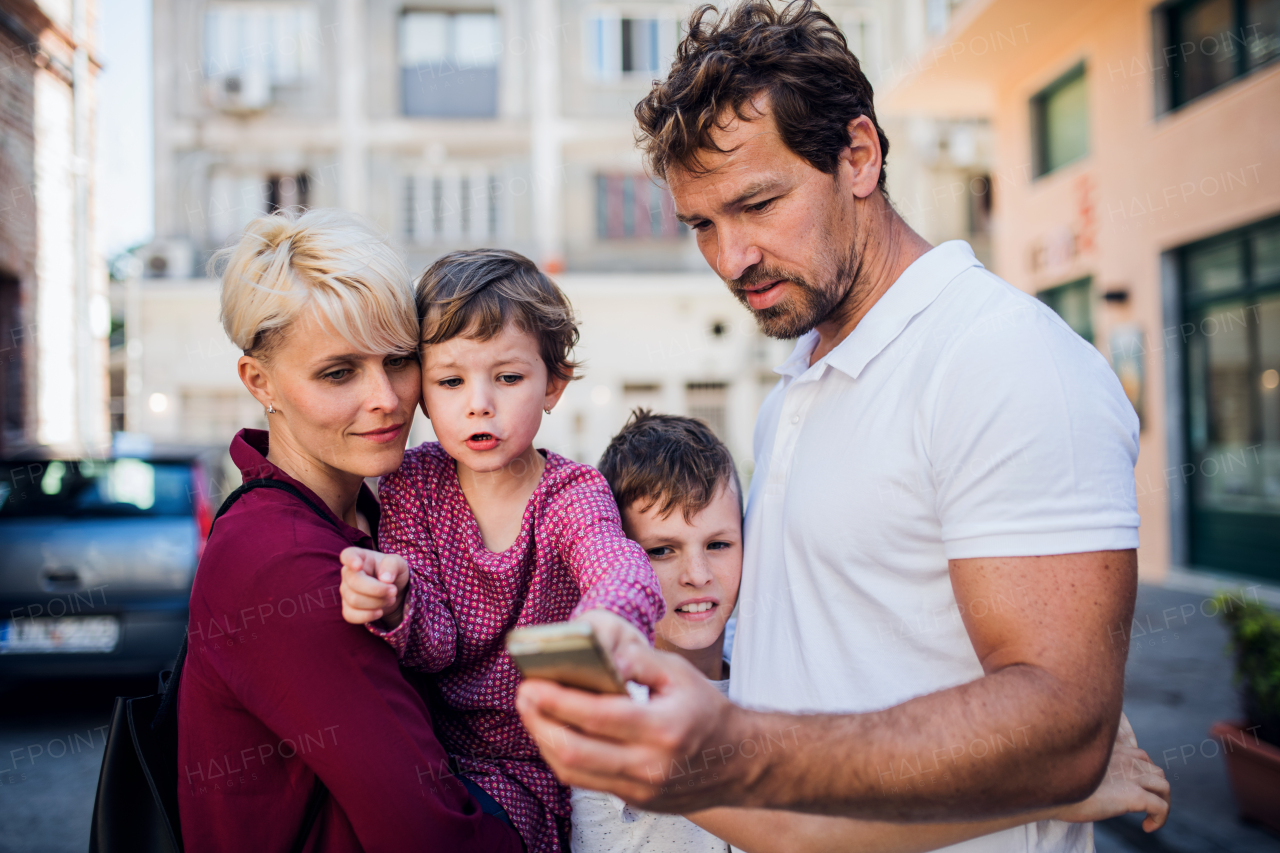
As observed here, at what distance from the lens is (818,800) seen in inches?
44.0

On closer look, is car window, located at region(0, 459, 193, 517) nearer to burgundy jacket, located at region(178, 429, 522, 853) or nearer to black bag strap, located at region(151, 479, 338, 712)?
black bag strap, located at region(151, 479, 338, 712)

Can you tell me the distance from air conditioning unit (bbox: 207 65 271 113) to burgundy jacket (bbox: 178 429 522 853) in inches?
768

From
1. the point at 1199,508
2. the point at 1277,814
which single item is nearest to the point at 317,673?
the point at 1277,814

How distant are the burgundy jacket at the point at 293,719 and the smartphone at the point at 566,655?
534 mm

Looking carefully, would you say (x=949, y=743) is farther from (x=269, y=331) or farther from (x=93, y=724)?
(x=93, y=724)

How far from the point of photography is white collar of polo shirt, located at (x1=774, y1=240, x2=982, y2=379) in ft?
5.18

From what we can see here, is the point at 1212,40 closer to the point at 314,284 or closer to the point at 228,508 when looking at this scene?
the point at 314,284

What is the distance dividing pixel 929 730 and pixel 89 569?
5547 millimetres

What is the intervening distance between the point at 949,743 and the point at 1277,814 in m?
3.75

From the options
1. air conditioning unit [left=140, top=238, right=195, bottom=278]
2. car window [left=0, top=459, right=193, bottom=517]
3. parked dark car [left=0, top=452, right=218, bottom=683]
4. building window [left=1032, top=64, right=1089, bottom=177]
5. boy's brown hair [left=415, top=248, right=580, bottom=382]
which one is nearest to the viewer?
boy's brown hair [left=415, top=248, right=580, bottom=382]

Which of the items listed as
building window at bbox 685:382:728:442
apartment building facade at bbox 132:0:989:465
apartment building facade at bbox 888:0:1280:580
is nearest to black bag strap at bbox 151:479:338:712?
apartment building facade at bbox 888:0:1280:580

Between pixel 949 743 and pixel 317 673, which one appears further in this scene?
pixel 317 673

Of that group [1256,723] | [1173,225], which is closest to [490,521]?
[1256,723]

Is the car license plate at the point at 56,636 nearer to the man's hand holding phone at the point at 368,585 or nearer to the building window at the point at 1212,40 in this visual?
the man's hand holding phone at the point at 368,585
